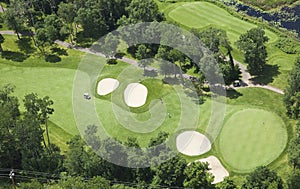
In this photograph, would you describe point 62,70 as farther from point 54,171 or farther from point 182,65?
point 54,171

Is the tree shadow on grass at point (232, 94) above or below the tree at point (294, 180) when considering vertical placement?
below

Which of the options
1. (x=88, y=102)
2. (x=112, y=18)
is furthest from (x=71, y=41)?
(x=88, y=102)

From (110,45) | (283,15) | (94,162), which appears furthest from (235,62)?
(94,162)

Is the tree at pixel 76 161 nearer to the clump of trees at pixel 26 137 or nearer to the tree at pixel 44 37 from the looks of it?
the clump of trees at pixel 26 137

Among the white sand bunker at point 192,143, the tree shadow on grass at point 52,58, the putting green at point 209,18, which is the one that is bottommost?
the white sand bunker at point 192,143

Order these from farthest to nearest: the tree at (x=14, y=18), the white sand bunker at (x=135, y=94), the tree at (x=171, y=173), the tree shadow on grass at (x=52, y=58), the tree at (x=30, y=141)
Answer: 1. the tree at (x=14, y=18)
2. the tree shadow on grass at (x=52, y=58)
3. the white sand bunker at (x=135, y=94)
4. the tree at (x=30, y=141)
5. the tree at (x=171, y=173)

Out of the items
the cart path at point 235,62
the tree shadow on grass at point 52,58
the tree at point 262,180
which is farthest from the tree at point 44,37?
the tree at point 262,180
